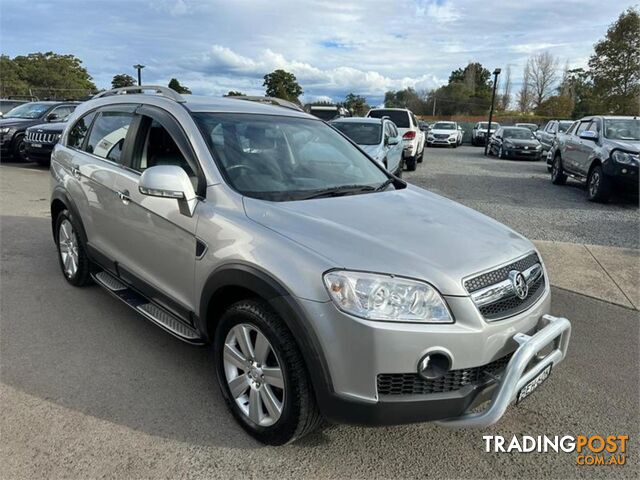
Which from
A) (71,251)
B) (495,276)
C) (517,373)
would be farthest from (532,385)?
(71,251)

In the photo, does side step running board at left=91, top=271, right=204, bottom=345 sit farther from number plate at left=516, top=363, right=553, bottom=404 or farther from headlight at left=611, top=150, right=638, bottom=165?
headlight at left=611, top=150, right=638, bottom=165

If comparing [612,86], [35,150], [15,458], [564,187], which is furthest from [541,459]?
[612,86]

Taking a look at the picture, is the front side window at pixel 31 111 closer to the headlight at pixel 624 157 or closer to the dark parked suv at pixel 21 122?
the dark parked suv at pixel 21 122

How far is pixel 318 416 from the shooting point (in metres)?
2.48

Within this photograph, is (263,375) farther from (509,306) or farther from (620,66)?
(620,66)

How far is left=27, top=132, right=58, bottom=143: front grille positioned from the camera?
1210 cm

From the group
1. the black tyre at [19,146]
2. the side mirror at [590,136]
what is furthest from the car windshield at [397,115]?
the black tyre at [19,146]

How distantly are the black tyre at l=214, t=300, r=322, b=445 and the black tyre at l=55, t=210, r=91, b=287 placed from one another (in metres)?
2.30

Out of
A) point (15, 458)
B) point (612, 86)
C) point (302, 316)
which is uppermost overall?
point (612, 86)

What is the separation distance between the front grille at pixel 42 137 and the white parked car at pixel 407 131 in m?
8.77

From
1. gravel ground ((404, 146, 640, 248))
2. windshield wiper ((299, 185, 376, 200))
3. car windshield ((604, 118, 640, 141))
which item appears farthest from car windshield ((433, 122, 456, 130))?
windshield wiper ((299, 185, 376, 200))

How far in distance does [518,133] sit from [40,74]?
1874 inches

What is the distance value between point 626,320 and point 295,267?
3610 millimetres

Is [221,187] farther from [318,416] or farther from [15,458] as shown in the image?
[15,458]
